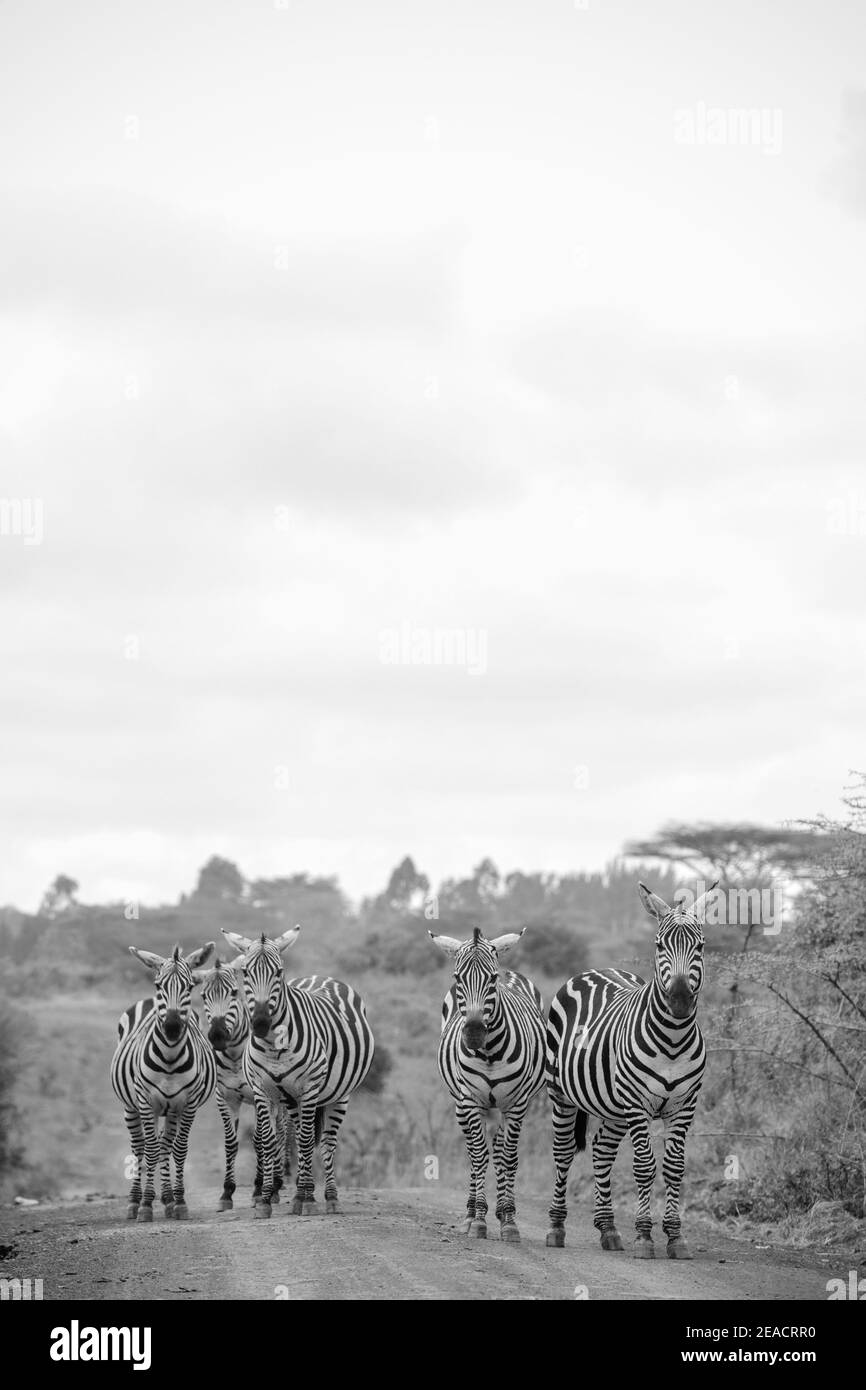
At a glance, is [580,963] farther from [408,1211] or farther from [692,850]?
[408,1211]

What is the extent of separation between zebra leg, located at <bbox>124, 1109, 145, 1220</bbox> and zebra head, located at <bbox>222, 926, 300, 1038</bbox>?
10.5 feet

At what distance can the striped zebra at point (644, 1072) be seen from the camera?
1320cm

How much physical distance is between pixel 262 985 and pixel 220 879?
87422 mm

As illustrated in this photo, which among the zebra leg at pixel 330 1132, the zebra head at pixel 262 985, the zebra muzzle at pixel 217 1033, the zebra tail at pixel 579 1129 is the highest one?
the zebra head at pixel 262 985

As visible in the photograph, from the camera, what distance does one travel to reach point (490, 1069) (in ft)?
46.6

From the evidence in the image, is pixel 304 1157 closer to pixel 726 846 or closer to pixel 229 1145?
pixel 229 1145

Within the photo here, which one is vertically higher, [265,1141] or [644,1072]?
[644,1072]

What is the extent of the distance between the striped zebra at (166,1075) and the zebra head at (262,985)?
1120mm

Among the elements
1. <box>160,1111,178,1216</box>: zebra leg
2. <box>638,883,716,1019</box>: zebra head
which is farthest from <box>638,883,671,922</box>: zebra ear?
<box>160,1111,178,1216</box>: zebra leg

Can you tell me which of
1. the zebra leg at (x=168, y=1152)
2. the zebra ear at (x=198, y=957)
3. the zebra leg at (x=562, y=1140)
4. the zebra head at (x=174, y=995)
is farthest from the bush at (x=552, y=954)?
the zebra leg at (x=562, y=1140)

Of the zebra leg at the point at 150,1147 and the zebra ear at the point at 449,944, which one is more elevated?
the zebra ear at the point at 449,944

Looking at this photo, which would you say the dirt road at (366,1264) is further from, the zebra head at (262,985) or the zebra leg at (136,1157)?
the zebra head at (262,985)

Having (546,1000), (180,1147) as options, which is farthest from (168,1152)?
(546,1000)
